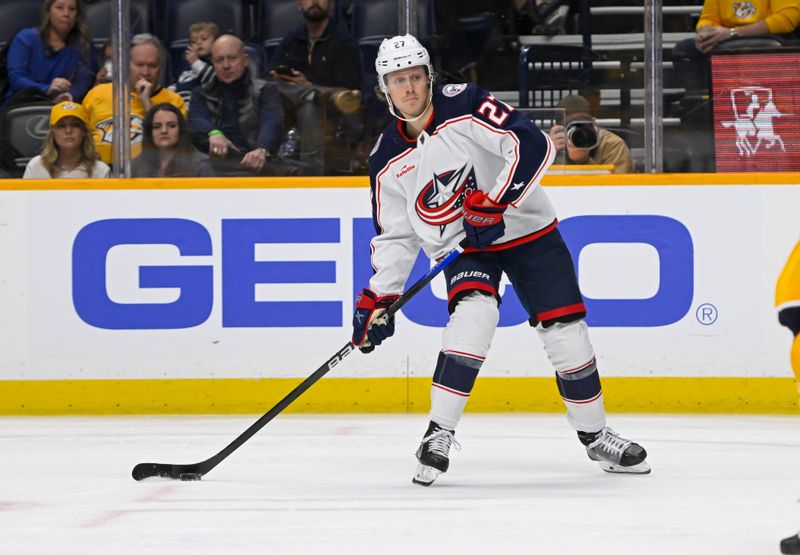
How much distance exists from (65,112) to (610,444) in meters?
2.57

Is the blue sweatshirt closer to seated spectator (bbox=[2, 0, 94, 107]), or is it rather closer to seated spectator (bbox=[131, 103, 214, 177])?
seated spectator (bbox=[2, 0, 94, 107])

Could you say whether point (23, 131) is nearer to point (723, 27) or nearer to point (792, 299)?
point (723, 27)

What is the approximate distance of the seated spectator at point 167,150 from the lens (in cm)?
488

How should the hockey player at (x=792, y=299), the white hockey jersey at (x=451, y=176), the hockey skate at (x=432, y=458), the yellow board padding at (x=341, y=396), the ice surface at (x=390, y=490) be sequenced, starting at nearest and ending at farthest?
the hockey player at (x=792, y=299), the ice surface at (x=390, y=490), the hockey skate at (x=432, y=458), the white hockey jersey at (x=451, y=176), the yellow board padding at (x=341, y=396)

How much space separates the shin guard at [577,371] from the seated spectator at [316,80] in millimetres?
1720

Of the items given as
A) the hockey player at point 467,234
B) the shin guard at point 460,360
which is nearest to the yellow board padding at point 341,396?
the hockey player at point 467,234

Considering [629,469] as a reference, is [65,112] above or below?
above

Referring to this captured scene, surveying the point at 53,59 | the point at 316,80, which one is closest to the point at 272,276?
the point at 316,80

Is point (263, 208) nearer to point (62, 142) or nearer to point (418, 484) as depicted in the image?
point (62, 142)

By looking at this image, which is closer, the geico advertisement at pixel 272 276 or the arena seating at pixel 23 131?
the geico advertisement at pixel 272 276

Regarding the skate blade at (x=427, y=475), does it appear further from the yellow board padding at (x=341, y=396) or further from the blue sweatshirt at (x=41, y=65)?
the blue sweatshirt at (x=41, y=65)

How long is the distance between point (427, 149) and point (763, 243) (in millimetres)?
1916

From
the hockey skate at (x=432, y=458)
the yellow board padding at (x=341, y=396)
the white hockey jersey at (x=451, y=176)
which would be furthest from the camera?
the yellow board padding at (x=341, y=396)

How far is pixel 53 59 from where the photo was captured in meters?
4.96
